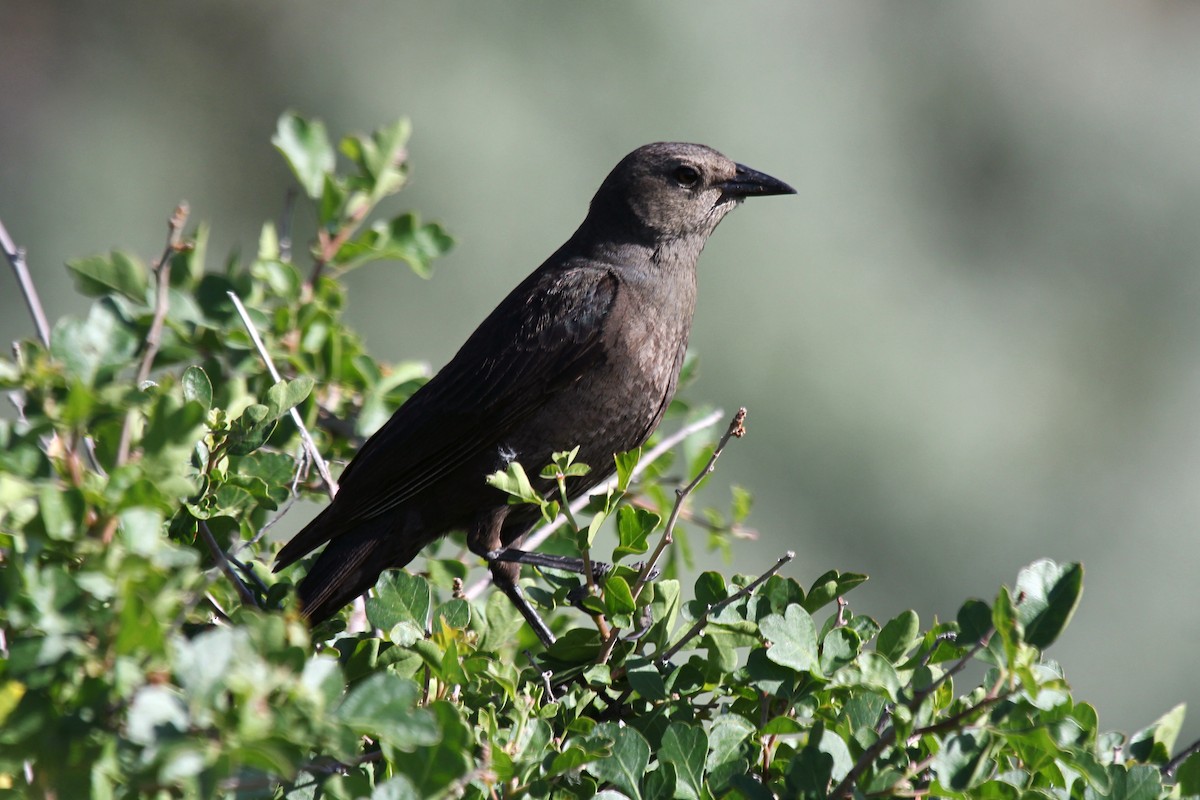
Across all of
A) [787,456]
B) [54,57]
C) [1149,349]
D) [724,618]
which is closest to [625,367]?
[724,618]

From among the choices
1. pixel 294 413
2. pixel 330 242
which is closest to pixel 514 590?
pixel 294 413

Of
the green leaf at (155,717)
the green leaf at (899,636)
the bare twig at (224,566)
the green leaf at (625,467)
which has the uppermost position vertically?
the green leaf at (625,467)

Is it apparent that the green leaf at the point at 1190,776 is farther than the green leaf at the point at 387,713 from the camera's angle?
Yes

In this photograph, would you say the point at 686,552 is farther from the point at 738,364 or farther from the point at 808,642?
the point at 738,364

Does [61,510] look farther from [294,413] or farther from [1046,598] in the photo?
[1046,598]

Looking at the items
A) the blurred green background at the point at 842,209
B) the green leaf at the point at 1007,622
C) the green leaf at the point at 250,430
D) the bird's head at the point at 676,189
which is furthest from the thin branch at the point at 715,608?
the blurred green background at the point at 842,209

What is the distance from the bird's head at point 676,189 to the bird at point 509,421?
0.86 feet

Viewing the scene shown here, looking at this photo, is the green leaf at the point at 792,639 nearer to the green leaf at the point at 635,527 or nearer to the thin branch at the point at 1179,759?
the green leaf at the point at 635,527

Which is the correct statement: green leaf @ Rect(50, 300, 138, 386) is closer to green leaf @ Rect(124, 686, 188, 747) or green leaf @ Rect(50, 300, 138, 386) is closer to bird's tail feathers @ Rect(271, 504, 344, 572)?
green leaf @ Rect(124, 686, 188, 747)

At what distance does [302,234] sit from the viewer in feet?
22.4

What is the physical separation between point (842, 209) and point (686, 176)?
3.19 metres

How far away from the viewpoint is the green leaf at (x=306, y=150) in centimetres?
329

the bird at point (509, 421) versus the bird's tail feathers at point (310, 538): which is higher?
the bird at point (509, 421)

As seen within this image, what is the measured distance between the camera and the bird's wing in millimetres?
3371
